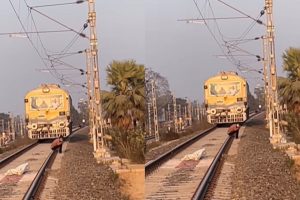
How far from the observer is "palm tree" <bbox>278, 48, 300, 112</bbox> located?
2528 centimetres

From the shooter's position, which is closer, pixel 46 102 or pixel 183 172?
pixel 183 172

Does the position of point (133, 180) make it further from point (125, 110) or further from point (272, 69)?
point (272, 69)

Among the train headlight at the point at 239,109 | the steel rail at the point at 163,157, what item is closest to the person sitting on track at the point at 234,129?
the train headlight at the point at 239,109

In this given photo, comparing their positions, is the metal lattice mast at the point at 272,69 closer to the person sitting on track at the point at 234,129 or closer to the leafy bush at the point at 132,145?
the person sitting on track at the point at 234,129

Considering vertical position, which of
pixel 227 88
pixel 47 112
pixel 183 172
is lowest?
pixel 183 172

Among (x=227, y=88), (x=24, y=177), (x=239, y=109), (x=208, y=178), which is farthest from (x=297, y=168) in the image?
(x=24, y=177)

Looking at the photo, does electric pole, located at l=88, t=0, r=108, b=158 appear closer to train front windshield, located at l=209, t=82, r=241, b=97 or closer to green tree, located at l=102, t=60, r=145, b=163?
green tree, located at l=102, t=60, r=145, b=163

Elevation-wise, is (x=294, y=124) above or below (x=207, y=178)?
above

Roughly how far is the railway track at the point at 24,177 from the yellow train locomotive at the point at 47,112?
11.7 ft

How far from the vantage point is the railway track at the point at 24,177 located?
12207 millimetres

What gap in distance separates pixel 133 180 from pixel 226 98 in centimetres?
582

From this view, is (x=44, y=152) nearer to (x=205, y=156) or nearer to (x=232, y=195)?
(x=205, y=156)

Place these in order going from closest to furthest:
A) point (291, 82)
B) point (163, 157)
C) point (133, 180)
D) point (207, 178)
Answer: point (207, 178) < point (133, 180) < point (163, 157) < point (291, 82)

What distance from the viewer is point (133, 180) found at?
43.9 feet
